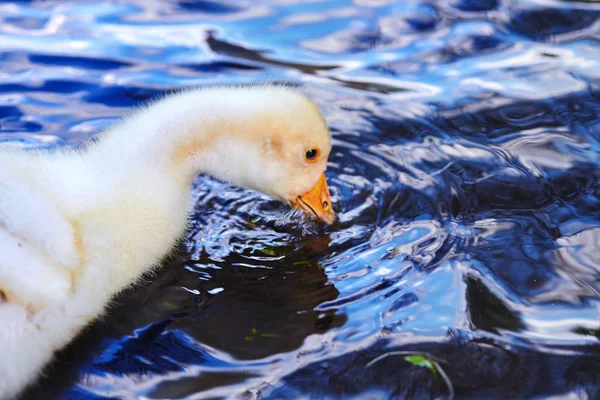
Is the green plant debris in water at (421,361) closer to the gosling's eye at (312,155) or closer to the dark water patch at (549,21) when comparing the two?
the gosling's eye at (312,155)

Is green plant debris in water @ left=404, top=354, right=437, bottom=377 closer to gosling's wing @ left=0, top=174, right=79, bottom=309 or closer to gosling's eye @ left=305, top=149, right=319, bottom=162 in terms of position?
gosling's eye @ left=305, top=149, right=319, bottom=162

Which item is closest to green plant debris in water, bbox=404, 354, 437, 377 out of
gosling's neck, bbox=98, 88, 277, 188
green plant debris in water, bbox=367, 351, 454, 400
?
green plant debris in water, bbox=367, 351, 454, 400

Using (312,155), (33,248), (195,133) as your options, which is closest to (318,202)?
(312,155)

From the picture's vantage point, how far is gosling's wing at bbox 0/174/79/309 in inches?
112

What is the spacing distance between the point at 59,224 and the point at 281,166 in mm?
1076

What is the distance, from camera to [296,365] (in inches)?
117

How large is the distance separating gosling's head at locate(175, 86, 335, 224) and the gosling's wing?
2.43ft

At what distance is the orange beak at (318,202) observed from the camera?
3.84 metres

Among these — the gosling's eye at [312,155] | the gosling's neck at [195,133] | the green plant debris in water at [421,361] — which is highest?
the gosling's neck at [195,133]

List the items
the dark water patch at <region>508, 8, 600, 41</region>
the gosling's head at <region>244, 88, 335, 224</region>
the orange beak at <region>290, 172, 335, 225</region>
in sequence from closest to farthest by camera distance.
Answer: the gosling's head at <region>244, 88, 335, 224</region>, the orange beak at <region>290, 172, 335, 225</region>, the dark water patch at <region>508, 8, 600, 41</region>

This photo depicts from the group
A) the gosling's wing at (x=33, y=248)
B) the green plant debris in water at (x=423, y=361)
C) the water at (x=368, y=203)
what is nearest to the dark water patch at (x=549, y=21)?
the water at (x=368, y=203)

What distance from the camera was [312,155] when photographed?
373 centimetres

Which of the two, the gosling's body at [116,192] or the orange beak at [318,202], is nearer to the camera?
the gosling's body at [116,192]

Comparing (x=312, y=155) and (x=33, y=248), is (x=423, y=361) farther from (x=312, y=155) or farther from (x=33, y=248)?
(x=33, y=248)
